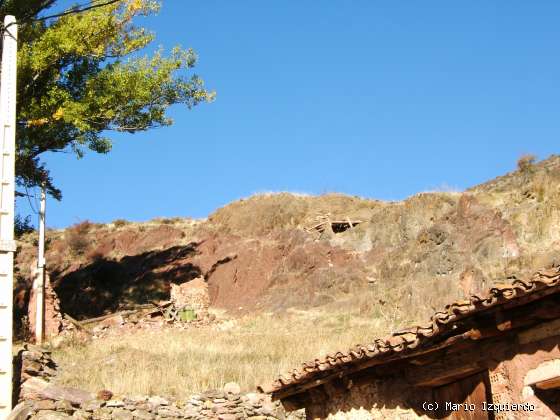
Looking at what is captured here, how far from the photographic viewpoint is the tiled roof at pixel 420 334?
7723 millimetres

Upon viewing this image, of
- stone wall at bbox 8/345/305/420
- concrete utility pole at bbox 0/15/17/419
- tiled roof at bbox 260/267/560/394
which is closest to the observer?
tiled roof at bbox 260/267/560/394

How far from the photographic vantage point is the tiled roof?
772 centimetres

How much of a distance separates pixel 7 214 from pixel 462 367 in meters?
8.73

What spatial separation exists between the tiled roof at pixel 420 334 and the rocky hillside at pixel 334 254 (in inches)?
541

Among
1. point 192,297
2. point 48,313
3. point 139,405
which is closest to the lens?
point 139,405

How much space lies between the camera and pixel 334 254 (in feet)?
118

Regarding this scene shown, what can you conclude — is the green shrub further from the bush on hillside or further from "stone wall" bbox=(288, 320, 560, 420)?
"stone wall" bbox=(288, 320, 560, 420)

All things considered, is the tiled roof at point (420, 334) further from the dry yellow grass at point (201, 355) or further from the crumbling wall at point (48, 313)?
the crumbling wall at point (48, 313)

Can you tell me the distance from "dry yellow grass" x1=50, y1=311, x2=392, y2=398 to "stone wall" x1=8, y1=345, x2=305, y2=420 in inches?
18.4

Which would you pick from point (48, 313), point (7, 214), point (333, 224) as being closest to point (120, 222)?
point (333, 224)

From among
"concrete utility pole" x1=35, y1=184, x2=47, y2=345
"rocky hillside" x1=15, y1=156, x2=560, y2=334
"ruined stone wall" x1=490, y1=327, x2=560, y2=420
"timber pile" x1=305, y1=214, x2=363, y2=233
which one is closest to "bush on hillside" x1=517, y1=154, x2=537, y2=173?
"rocky hillside" x1=15, y1=156, x2=560, y2=334

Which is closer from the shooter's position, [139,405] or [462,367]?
[462,367]

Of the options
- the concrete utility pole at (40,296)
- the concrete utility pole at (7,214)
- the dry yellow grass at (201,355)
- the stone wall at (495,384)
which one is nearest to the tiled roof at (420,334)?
the stone wall at (495,384)

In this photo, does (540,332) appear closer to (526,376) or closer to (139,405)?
(526,376)
